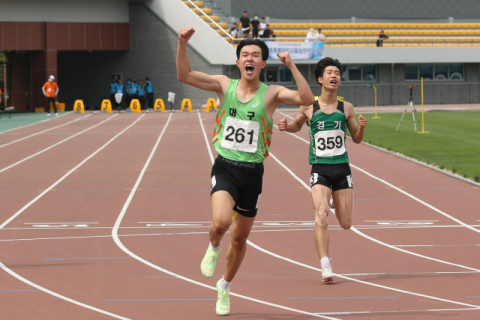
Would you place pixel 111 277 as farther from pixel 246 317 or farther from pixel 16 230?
pixel 16 230

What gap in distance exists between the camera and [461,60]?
154ft

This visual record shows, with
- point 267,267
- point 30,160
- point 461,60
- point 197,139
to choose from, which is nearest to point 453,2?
point 461,60

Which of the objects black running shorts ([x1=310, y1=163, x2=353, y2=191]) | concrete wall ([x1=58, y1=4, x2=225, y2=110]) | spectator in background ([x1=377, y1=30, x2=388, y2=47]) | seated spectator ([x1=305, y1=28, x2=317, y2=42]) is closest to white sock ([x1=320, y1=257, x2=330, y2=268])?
black running shorts ([x1=310, y1=163, x2=353, y2=191])

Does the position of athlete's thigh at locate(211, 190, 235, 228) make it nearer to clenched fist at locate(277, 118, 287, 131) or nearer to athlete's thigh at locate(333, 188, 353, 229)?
clenched fist at locate(277, 118, 287, 131)

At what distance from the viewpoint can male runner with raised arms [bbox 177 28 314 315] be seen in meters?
6.24

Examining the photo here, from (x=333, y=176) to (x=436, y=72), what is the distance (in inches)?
1659

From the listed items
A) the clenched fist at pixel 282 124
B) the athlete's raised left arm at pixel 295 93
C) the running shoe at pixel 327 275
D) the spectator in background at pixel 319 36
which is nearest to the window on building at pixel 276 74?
the spectator in background at pixel 319 36

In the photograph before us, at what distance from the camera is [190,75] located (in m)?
6.30

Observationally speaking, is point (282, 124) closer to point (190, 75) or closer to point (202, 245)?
point (190, 75)

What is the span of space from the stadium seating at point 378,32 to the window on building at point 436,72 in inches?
52.6

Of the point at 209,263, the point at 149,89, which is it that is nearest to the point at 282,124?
the point at 209,263

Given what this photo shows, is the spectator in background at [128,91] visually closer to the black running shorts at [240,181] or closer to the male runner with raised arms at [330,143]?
the male runner with raised arms at [330,143]

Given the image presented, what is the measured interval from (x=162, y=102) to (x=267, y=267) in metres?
34.3

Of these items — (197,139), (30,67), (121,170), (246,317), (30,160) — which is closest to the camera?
(246,317)
